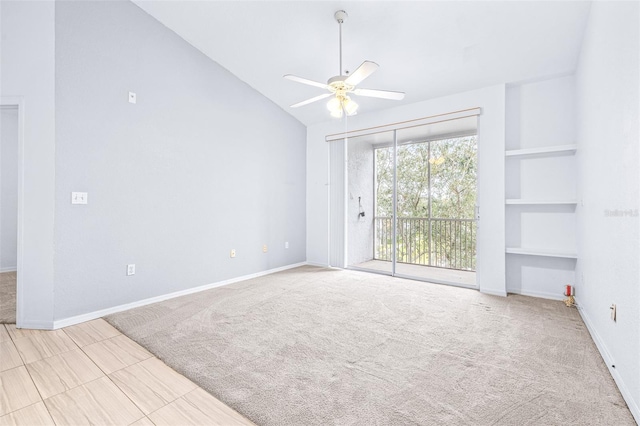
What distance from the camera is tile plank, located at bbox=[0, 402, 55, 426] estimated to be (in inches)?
58.6

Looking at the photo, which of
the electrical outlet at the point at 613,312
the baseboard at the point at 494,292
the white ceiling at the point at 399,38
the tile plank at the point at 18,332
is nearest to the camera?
the electrical outlet at the point at 613,312

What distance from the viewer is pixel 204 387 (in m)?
1.77

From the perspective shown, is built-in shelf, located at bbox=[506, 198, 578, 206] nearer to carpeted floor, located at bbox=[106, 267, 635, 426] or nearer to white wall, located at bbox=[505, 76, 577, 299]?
white wall, located at bbox=[505, 76, 577, 299]

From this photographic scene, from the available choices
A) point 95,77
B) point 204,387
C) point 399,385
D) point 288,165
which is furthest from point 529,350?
point 95,77

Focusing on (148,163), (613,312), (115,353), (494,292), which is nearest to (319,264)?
(494,292)

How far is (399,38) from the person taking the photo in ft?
10.2

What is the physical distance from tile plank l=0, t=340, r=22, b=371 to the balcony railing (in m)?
4.37

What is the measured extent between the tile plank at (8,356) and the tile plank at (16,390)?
0.08 m

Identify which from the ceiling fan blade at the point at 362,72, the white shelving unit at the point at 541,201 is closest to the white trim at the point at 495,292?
the white shelving unit at the point at 541,201

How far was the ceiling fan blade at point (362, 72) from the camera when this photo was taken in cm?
237

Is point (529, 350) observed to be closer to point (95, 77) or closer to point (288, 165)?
point (288, 165)

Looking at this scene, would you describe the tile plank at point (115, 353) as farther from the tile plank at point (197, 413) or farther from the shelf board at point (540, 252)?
the shelf board at point (540, 252)

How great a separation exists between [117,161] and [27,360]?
1865 millimetres

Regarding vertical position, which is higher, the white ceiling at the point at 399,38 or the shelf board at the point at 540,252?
the white ceiling at the point at 399,38
